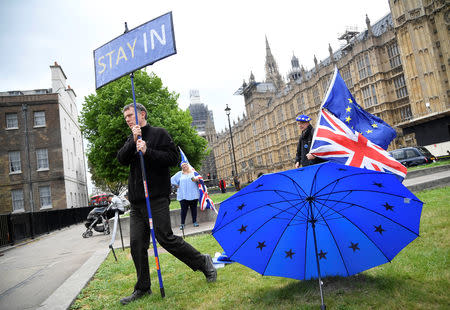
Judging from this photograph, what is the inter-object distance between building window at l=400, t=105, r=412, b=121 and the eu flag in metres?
35.2

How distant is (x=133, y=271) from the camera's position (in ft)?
15.5

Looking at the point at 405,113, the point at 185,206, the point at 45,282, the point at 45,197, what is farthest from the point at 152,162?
the point at 405,113

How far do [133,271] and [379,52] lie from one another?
130 ft

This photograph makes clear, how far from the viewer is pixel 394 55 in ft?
116

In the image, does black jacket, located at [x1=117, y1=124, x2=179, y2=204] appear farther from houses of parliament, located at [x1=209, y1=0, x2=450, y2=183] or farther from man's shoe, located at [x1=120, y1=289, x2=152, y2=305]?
houses of parliament, located at [x1=209, y1=0, x2=450, y2=183]

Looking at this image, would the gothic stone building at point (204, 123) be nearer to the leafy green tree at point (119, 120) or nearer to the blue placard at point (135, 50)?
the leafy green tree at point (119, 120)

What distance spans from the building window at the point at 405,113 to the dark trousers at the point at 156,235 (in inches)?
1463

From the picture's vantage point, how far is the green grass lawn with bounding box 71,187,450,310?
243cm

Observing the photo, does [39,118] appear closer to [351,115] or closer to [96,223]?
[96,223]

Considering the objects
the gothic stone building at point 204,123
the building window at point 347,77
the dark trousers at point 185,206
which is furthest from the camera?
the gothic stone building at point 204,123

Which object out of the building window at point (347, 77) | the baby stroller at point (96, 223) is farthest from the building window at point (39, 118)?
the building window at point (347, 77)

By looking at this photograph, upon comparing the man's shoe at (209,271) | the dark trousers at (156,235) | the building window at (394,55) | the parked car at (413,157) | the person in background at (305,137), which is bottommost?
the man's shoe at (209,271)

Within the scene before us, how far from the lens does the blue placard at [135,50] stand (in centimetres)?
347

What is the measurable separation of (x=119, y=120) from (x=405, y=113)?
101 ft
